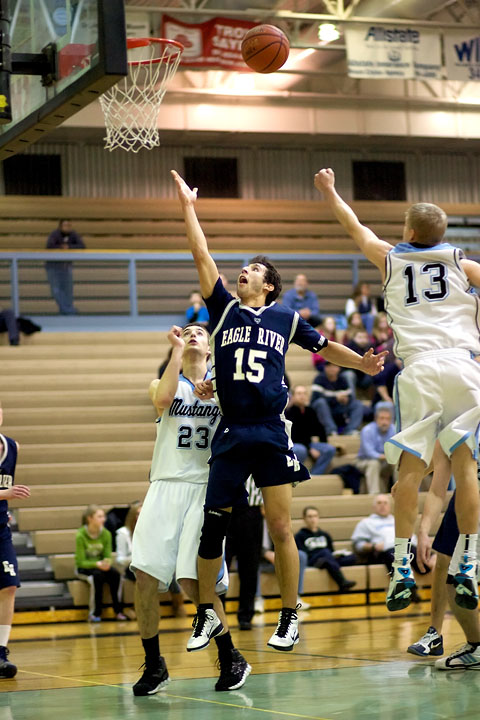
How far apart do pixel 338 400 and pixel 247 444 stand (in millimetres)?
9733

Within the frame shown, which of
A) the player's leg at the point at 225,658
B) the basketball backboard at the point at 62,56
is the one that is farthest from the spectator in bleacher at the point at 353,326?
the player's leg at the point at 225,658

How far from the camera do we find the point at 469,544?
562 centimetres

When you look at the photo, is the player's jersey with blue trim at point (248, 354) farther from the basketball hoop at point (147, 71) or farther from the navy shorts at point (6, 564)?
the basketball hoop at point (147, 71)

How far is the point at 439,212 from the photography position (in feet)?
19.2

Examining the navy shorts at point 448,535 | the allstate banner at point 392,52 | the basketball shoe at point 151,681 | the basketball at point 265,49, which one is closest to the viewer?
the basketball shoe at point 151,681

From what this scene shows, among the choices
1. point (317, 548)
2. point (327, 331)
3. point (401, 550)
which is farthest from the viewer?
point (327, 331)

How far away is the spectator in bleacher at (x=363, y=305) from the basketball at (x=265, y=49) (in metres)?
9.66

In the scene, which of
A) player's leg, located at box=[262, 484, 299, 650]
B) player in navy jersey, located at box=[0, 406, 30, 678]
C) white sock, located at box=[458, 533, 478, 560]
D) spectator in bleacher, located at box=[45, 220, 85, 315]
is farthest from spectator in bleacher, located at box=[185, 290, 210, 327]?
white sock, located at box=[458, 533, 478, 560]

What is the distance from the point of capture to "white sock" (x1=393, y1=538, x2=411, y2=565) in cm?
551

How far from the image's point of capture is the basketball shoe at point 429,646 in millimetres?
6746

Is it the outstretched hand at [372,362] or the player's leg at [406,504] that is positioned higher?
the outstretched hand at [372,362]

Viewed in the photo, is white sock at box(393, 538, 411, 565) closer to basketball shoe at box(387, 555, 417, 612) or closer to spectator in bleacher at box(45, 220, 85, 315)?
basketball shoe at box(387, 555, 417, 612)

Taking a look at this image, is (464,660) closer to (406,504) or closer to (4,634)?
(406,504)

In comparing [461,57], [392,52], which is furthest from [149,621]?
[461,57]
